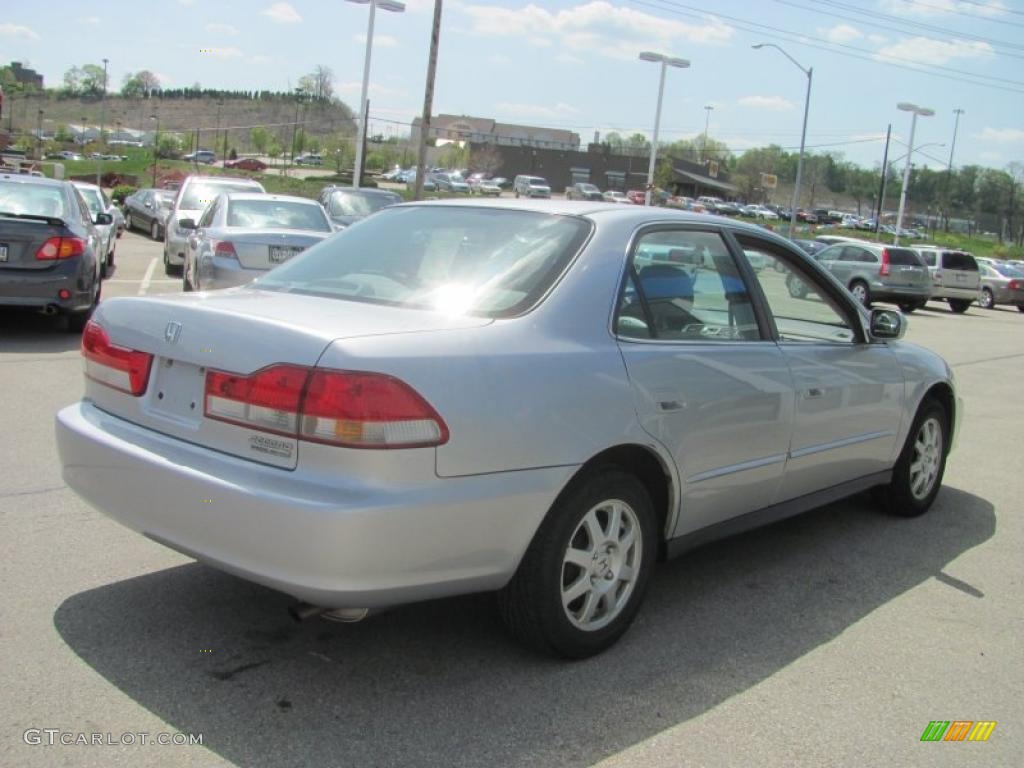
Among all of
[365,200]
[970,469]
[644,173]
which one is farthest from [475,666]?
[644,173]

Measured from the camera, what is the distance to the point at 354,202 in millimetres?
16891

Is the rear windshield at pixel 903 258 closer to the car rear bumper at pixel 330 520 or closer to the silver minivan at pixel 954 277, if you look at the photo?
the silver minivan at pixel 954 277

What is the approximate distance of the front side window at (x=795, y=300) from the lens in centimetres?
461

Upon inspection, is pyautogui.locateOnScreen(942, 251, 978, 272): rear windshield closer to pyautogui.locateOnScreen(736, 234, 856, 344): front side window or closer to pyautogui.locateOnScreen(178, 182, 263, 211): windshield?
pyautogui.locateOnScreen(178, 182, 263, 211): windshield

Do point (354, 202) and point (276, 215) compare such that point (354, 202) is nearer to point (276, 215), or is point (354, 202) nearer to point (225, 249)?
point (276, 215)

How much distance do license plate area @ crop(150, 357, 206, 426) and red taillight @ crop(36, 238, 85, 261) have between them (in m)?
6.94

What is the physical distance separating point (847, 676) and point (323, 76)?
420 ft

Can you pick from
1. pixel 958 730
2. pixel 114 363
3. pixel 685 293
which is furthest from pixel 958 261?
pixel 114 363

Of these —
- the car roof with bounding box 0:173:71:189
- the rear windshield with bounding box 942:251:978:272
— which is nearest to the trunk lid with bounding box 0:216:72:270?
the car roof with bounding box 0:173:71:189

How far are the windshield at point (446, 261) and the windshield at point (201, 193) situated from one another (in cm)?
1350

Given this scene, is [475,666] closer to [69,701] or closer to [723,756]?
[723,756]

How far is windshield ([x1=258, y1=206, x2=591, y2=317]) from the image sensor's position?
3.50m

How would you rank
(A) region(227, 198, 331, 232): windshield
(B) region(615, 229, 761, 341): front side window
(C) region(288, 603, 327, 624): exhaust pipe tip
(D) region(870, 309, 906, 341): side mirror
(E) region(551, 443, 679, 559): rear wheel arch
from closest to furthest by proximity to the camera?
(C) region(288, 603, 327, 624): exhaust pipe tip < (E) region(551, 443, 679, 559): rear wheel arch < (B) region(615, 229, 761, 341): front side window < (D) region(870, 309, 906, 341): side mirror < (A) region(227, 198, 331, 232): windshield

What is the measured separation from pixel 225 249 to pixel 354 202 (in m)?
6.94
